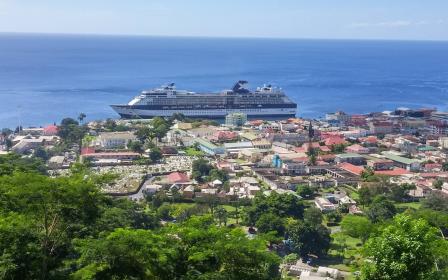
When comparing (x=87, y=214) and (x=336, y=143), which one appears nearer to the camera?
(x=87, y=214)

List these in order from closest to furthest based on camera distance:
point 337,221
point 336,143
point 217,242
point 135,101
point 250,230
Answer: point 217,242, point 250,230, point 337,221, point 336,143, point 135,101

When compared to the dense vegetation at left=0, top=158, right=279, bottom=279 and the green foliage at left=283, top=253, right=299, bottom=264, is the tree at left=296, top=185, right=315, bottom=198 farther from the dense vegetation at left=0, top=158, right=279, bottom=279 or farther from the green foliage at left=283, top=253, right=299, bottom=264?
the dense vegetation at left=0, top=158, right=279, bottom=279

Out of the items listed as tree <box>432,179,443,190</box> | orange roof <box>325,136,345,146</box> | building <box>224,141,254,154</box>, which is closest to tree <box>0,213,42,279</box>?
tree <box>432,179,443,190</box>

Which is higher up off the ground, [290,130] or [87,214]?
[87,214]

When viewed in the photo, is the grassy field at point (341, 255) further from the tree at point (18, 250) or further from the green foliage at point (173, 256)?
the tree at point (18, 250)

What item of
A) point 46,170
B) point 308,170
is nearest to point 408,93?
point 308,170

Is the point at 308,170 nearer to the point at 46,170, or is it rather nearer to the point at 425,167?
the point at 425,167

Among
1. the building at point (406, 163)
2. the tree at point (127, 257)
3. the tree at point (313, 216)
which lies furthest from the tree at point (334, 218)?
the tree at point (127, 257)
